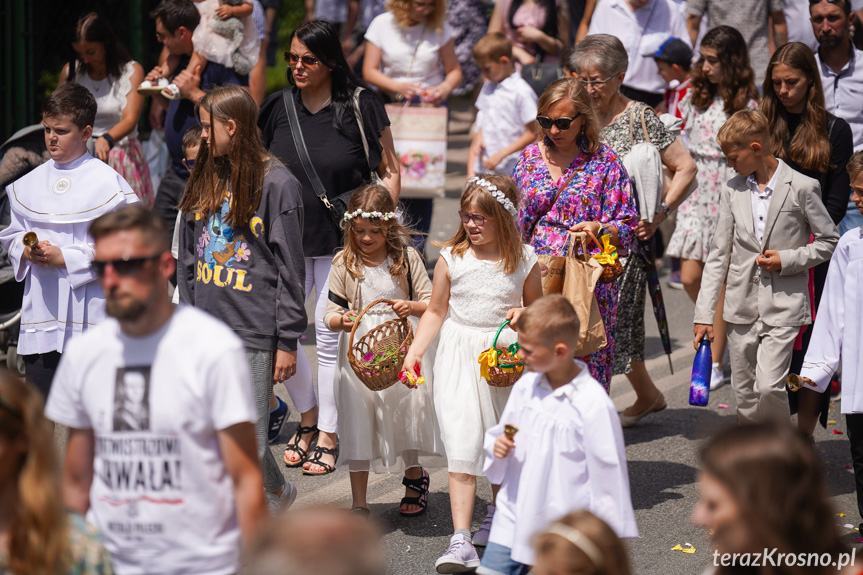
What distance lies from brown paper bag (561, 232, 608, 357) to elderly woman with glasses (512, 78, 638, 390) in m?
0.13

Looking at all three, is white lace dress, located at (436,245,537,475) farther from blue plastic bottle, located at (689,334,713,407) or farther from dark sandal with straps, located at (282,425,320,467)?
dark sandal with straps, located at (282,425,320,467)

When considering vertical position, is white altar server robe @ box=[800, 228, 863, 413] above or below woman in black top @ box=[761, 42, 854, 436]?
below

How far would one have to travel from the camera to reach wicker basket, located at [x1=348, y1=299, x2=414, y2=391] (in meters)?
4.90

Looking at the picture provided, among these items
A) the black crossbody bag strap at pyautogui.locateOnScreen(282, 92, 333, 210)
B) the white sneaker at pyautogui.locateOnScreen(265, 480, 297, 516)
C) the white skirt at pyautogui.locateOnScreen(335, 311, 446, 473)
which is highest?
the black crossbody bag strap at pyautogui.locateOnScreen(282, 92, 333, 210)

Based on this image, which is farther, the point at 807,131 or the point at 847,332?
the point at 807,131

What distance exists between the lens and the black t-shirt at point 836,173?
5.85m

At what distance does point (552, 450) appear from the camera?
384cm

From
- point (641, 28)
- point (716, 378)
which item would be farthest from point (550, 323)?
point (641, 28)

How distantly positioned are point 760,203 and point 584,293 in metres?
1.26

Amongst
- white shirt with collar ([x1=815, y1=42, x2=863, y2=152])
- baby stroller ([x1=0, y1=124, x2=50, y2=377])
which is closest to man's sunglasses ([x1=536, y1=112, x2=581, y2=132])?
baby stroller ([x1=0, y1=124, x2=50, y2=377])

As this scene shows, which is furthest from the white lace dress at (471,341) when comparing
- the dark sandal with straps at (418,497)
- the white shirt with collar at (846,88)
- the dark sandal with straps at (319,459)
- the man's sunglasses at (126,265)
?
the white shirt with collar at (846,88)

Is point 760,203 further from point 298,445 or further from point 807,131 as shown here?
point 298,445

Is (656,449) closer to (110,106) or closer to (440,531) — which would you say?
(440,531)

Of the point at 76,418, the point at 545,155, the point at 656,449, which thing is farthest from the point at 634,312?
the point at 76,418
